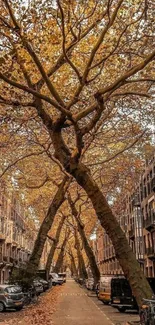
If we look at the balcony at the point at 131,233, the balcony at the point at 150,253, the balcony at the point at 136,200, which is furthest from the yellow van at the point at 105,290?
the balcony at the point at 131,233

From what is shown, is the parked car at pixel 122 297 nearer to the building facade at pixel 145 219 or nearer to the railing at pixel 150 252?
the building facade at pixel 145 219

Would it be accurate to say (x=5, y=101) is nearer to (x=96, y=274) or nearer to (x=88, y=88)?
(x=88, y=88)

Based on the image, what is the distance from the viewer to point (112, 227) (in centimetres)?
1169

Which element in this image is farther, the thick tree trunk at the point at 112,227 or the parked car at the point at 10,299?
the parked car at the point at 10,299

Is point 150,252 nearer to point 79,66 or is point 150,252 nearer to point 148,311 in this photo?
point 79,66

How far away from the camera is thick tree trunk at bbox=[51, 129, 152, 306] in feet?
36.1

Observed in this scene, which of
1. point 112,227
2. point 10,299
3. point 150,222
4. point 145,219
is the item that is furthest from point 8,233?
point 112,227

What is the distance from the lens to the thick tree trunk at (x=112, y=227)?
11.0 m

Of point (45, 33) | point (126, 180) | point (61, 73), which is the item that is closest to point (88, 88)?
point (61, 73)

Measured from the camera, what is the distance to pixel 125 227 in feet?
193

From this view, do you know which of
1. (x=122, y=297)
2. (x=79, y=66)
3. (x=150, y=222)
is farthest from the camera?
(x=150, y=222)

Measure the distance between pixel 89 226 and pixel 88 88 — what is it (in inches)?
1637

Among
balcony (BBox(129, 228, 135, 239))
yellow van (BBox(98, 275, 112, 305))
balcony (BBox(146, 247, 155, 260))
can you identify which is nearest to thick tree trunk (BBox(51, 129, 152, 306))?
yellow van (BBox(98, 275, 112, 305))

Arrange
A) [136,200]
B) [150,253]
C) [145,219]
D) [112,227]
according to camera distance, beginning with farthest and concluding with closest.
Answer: [136,200]
[145,219]
[150,253]
[112,227]
